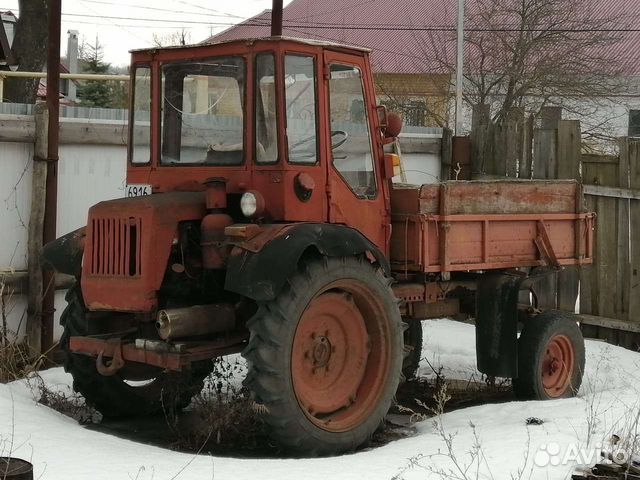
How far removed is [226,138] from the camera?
23.7 ft

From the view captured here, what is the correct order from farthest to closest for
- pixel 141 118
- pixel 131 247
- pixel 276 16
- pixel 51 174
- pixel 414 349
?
1. pixel 276 16
2. pixel 414 349
3. pixel 51 174
4. pixel 141 118
5. pixel 131 247

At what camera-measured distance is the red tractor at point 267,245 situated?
6.59 meters

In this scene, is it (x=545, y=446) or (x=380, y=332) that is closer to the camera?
(x=545, y=446)

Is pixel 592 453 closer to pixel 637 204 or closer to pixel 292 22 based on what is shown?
pixel 637 204

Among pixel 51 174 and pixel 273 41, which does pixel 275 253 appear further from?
pixel 51 174

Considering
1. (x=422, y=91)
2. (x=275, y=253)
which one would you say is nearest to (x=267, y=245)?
(x=275, y=253)

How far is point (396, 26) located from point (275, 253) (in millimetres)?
27865

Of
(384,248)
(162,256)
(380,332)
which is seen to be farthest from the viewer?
(384,248)

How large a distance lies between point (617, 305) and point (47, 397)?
19.7 ft

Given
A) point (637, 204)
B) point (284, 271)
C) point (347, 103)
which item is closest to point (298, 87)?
point (347, 103)

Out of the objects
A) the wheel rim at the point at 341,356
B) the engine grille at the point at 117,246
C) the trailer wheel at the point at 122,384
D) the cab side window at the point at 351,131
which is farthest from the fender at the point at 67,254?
the cab side window at the point at 351,131

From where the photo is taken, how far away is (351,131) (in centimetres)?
751

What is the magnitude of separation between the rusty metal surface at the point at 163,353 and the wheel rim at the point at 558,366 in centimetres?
316

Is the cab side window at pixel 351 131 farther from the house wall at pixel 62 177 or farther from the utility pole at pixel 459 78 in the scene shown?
the utility pole at pixel 459 78
